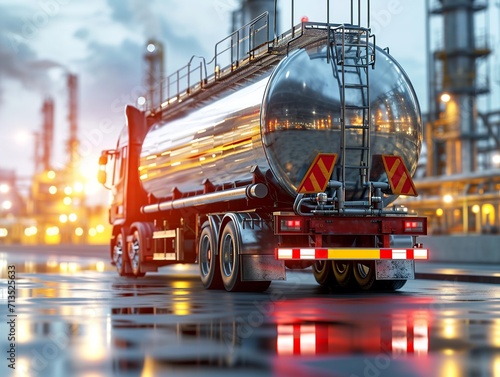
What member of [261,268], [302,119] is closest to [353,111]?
[302,119]

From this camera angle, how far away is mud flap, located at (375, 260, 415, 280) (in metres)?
16.9

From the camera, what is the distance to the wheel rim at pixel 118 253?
Result: 83.7 ft

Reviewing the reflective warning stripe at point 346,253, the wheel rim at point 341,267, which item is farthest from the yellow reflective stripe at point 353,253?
the wheel rim at point 341,267

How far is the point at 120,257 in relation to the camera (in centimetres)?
2566

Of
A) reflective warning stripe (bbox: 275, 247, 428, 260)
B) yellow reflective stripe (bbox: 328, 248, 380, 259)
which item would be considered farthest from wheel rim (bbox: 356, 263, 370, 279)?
yellow reflective stripe (bbox: 328, 248, 380, 259)

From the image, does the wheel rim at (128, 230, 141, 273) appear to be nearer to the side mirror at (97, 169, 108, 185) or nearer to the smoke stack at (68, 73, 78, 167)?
the side mirror at (97, 169, 108, 185)

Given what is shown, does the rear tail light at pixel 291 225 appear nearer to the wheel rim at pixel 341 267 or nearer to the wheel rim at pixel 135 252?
the wheel rim at pixel 341 267

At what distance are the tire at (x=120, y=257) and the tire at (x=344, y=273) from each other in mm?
7240

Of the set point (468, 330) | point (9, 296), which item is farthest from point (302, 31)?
point (468, 330)

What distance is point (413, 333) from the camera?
10.4 metres

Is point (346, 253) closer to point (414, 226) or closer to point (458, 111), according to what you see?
point (414, 226)

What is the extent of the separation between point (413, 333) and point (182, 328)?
93.8 inches

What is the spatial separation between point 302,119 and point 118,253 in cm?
1096

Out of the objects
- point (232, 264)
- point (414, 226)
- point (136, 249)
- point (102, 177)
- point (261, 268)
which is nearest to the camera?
point (261, 268)
